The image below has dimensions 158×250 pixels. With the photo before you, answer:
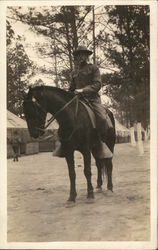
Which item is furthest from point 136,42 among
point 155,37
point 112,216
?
point 112,216

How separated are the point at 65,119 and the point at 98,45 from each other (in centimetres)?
229

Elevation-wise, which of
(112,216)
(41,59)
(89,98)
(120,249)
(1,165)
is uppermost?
(41,59)

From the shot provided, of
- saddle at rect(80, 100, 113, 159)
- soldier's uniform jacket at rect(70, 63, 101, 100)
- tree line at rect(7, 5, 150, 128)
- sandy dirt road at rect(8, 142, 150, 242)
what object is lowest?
sandy dirt road at rect(8, 142, 150, 242)

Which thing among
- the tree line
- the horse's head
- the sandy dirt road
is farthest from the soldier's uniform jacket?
the sandy dirt road

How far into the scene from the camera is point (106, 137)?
724 centimetres

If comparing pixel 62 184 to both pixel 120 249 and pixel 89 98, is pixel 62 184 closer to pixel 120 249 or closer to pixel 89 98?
pixel 89 98

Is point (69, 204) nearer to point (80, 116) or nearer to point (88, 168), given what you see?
point (88, 168)

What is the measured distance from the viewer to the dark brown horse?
19.2 ft

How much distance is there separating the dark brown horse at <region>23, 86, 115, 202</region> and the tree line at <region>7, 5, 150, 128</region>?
39 centimetres

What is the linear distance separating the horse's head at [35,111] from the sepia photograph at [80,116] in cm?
2

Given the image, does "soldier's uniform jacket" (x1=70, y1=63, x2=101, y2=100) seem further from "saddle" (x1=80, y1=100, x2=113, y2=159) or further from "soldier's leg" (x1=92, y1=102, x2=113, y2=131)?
"saddle" (x1=80, y1=100, x2=113, y2=159)

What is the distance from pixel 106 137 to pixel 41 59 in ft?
6.48

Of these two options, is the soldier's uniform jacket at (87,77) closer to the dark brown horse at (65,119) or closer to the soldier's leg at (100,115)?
the soldier's leg at (100,115)

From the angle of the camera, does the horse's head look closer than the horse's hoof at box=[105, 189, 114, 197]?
Yes
